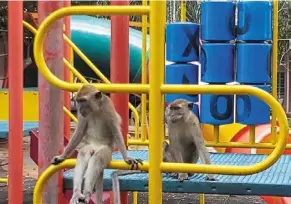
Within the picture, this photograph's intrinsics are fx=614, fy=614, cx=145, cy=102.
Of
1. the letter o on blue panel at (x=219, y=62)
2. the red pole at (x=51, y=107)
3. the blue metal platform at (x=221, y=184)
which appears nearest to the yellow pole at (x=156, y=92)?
the red pole at (x=51, y=107)

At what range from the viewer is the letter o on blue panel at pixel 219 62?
15.8 feet

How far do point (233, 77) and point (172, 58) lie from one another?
532 millimetres

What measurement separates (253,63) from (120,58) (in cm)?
104

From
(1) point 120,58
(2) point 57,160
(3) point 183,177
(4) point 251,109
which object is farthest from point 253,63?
(2) point 57,160

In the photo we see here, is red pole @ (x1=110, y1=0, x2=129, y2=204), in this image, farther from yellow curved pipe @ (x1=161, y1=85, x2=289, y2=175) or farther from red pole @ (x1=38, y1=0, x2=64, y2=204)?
yellow curved pipe @ (x1=161, y1=85, x2=289, y2=175)

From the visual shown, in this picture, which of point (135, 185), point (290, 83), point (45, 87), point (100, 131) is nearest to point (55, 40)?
point (45, 87)

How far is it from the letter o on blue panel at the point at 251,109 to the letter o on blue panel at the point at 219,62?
20 centimetres

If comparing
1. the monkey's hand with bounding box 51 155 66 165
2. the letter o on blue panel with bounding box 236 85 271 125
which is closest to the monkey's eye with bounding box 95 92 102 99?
the monkey's hand with bounding box 51 155 66 165

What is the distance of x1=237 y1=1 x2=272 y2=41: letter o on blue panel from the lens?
4.84m

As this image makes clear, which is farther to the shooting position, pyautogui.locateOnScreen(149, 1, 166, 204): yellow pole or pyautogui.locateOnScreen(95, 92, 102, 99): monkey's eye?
pyautogui.locateOnScreen(95, 92, 102, 99): monkey's eye

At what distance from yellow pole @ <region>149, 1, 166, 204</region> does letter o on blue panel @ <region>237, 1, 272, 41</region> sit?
2.20 m

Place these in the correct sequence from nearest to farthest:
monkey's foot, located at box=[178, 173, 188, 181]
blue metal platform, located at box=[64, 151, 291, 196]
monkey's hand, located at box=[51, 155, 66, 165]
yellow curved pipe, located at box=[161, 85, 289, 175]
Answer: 1. yellow curved pipe, located at box=[161, 85, 289, 175]
2. monkey's hand, located at box=[51, 155, 66, 165]
3. blue metal platform, located at box=[64, 151, 291, 196]
4. monkey's foot, located at box=[178, 173, 188, 181]

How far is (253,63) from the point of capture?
4.79m

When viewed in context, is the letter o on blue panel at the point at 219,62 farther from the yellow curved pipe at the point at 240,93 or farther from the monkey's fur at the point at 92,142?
the yellow curved pipe at the point at 240,93
